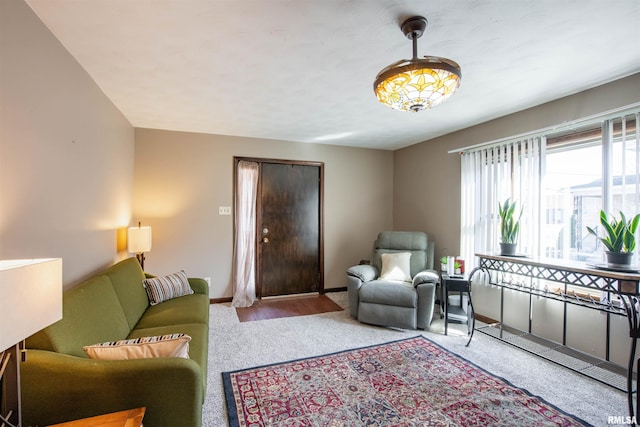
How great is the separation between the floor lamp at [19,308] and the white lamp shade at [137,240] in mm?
2185

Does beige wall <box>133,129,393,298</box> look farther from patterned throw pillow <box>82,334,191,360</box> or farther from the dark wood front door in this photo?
patterned throw pillow <box>82,334,191,360</box>

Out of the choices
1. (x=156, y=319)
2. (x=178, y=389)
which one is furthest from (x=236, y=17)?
(x=156, y=319)

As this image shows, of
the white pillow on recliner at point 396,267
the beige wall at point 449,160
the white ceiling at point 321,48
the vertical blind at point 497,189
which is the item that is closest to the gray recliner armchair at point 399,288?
the white pillow on recliner at point 396,267

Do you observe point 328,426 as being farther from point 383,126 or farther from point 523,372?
point 383,126

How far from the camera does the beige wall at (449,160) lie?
245cm

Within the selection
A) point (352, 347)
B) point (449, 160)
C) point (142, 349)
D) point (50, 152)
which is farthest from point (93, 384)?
point (449, 160)

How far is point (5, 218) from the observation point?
4.52ft

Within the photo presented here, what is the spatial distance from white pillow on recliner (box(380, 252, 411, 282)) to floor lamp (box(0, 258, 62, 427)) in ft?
10.4

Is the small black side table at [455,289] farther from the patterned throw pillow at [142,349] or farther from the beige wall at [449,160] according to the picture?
the patterned throw pillow at [142,349]

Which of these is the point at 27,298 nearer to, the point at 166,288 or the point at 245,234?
the point at 166,288

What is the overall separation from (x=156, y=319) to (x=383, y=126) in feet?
10.6

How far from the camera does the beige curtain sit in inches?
162

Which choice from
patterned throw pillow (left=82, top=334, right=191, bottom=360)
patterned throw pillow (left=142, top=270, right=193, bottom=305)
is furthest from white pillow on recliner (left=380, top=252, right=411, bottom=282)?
patterned throw pillow (left=82, top=334, right=191, bottom=360)

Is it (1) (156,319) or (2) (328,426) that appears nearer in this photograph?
(2) (328,426)
